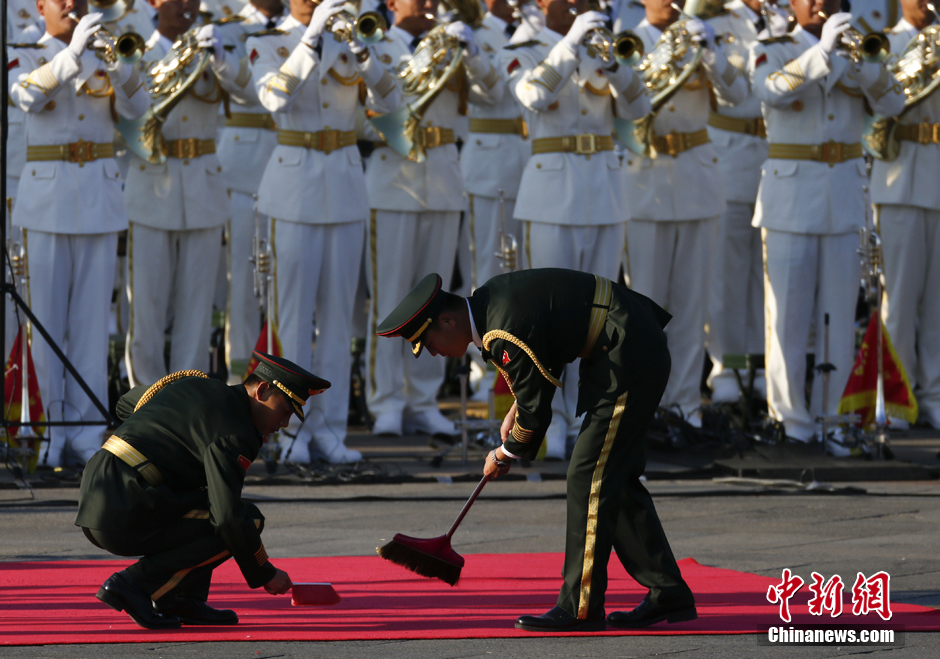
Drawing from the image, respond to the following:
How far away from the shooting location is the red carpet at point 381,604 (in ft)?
16.4

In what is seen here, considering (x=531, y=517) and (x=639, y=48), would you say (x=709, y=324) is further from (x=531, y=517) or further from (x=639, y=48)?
(x=531, y=517)

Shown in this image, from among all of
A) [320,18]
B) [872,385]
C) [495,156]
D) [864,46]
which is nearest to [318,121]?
[320,18]

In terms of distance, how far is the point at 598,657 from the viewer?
473 cm

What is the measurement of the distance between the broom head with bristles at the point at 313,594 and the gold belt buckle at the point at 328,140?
13.4 feet

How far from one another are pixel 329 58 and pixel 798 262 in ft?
10.1

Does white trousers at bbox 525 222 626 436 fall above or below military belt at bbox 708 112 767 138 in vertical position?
below

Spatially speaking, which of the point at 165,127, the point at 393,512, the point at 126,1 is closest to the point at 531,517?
the point at 393,512

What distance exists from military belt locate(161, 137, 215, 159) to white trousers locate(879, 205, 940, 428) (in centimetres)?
456

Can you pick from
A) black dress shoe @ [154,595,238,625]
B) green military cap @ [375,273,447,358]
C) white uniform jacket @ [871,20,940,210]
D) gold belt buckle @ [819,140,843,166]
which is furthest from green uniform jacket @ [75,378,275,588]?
white uniform jacket @ [871,20,940,210]

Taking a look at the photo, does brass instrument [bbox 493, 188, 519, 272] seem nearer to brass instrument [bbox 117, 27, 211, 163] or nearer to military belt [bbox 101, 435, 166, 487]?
brass instrument [bbox 117, 27, 211, 163]

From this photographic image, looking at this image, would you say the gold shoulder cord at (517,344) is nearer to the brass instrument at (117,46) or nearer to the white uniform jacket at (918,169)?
the brass instrument at (117,46)

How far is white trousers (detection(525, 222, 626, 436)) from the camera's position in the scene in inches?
355

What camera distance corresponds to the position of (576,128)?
29.7 feet

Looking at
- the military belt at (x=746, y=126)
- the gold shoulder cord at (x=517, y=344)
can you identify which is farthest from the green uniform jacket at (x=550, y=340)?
the military belt at (x=746, y=126)
